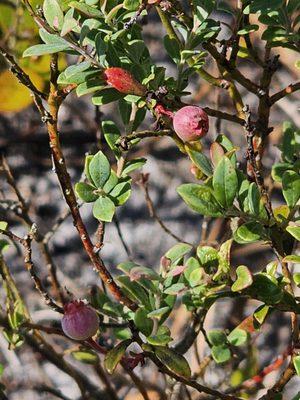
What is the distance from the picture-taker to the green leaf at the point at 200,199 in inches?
26.2

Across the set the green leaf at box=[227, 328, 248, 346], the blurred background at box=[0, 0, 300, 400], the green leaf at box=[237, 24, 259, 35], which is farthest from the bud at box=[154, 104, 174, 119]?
the blurred background at box=[0, 0, 300, 400]

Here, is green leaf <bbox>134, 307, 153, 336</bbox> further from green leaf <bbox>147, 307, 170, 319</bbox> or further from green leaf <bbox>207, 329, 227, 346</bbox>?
green leaf <bbox>207, 329, 227, 346</bbox>

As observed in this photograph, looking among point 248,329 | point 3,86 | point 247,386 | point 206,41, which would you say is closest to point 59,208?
point 3,86

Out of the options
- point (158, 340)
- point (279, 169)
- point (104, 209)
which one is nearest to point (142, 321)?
point (158, 340)

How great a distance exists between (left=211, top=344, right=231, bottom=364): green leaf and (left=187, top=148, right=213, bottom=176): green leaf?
A: 0.32 metres

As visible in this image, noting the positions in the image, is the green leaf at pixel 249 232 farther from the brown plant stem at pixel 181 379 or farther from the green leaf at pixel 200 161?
the brown plant stem at pixel 181 379

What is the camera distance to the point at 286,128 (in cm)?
92

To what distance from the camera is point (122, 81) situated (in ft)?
2.21

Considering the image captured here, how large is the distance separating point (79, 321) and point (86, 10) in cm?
32

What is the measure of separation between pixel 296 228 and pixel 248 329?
0.27m

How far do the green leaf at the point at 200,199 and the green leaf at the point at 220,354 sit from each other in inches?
12.8

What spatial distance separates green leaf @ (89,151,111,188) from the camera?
28.9 inches

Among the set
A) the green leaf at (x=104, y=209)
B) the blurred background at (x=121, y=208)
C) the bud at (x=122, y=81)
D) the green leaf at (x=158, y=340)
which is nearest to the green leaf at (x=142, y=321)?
the green leaf at (x=158, y=340)

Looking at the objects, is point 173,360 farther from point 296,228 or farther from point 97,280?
point 97,280
